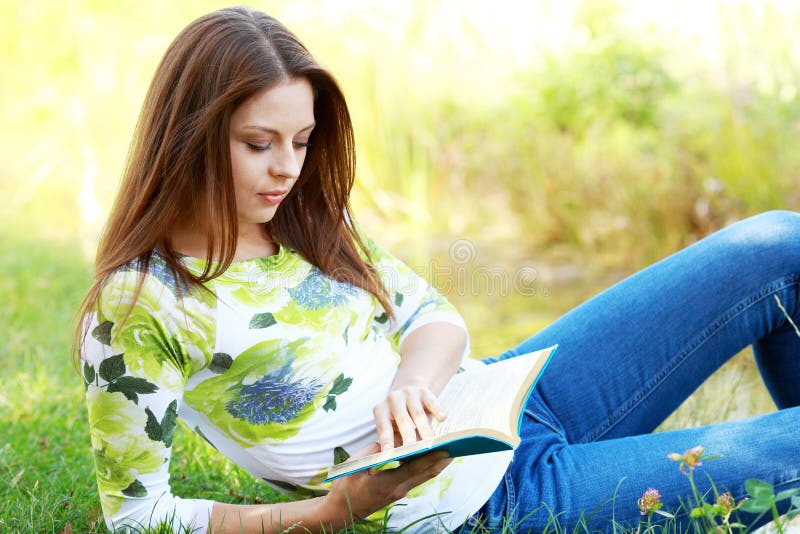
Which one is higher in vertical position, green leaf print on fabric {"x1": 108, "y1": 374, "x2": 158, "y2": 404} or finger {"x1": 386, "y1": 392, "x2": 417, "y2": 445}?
green leaf print on fabric {"x1": 108, "y1": 374, "x2": 158, "y2": 404}

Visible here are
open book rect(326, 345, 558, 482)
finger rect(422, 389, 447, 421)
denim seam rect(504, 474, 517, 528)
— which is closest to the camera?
open book rect(326, 345, 558, 482)

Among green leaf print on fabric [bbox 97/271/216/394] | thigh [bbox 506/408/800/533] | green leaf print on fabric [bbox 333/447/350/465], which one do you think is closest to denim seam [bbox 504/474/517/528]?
thigh [bbox 506/408/800/533]

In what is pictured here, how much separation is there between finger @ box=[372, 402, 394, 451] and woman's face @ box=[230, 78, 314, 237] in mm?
382

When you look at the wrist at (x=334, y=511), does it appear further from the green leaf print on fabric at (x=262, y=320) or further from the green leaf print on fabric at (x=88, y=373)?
the green leaf print on fabric at (x=88, y=373)

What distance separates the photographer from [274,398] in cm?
147

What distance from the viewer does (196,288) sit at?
1425 mm

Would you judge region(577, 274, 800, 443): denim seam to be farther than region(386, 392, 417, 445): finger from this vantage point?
Yes

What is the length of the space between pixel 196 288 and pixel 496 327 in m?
2.64

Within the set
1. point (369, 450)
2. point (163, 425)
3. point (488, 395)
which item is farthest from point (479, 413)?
point (163, 425)

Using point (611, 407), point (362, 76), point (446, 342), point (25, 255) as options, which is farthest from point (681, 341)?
point (362, 76)

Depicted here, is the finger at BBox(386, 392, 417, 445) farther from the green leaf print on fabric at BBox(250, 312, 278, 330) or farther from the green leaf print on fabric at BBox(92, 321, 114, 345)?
the green leaf print on fabric at BBox(92, 321, 114, 345)

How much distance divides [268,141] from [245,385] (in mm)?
391

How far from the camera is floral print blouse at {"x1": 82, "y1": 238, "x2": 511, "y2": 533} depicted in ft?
4.39

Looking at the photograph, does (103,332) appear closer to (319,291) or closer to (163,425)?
(163,425)
